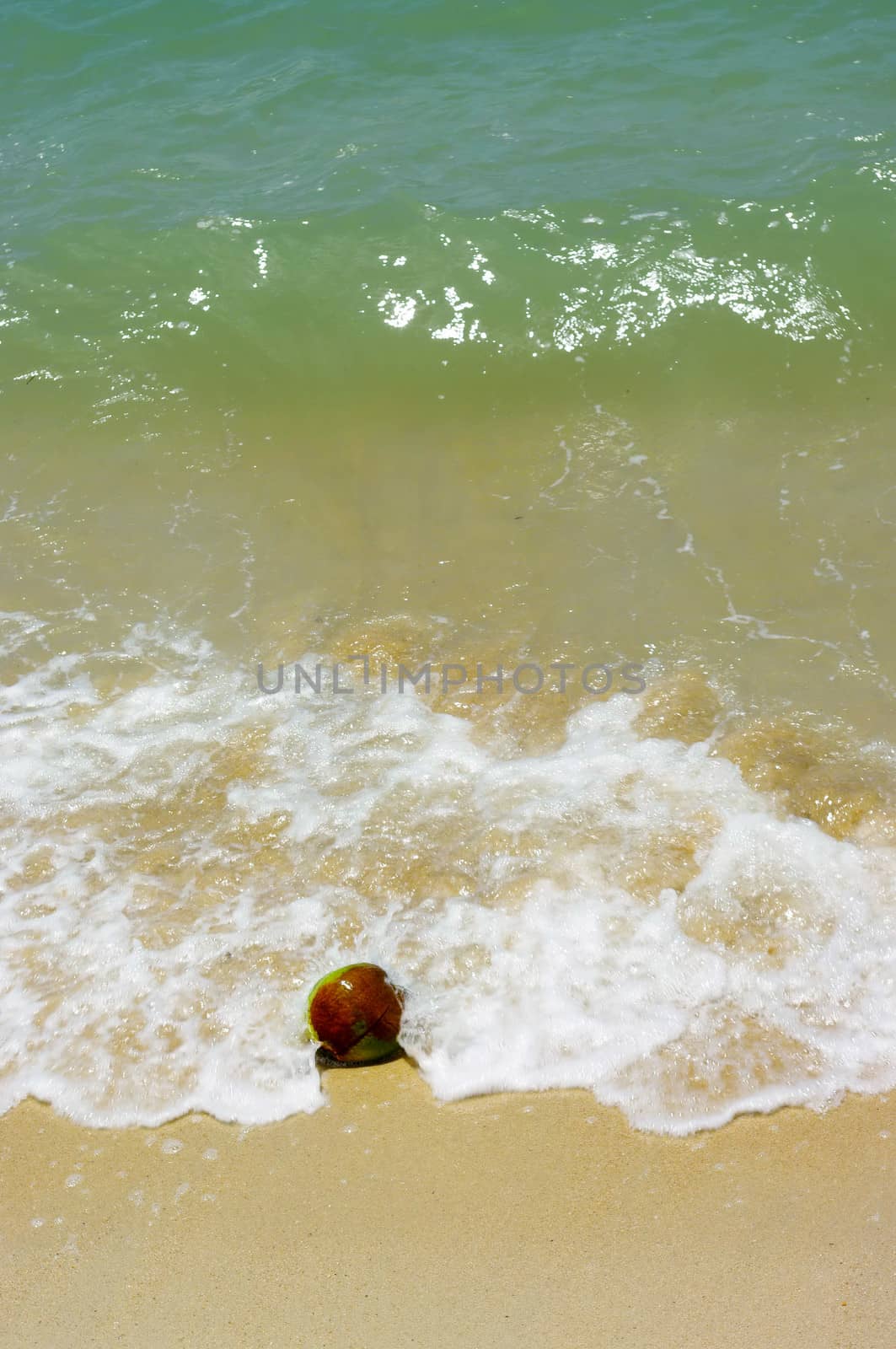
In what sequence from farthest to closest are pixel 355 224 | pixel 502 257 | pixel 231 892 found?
pixel 355 224 → pixel 502 257 → pixel 231 892

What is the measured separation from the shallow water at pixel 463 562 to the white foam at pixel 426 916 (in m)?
0.02

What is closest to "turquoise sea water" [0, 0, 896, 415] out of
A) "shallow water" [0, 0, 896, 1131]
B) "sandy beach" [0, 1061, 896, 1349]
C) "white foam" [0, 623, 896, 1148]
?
"shallow water" [0, 0, 896, 1131]

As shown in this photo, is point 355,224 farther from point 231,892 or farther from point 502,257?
point 231,892

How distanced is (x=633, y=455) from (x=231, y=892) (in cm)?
374

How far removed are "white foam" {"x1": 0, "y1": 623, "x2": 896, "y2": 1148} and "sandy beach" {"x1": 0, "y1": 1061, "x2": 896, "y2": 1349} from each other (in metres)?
0.12

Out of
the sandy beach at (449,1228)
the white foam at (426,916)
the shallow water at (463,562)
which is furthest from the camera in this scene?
the shallow water at (463,562)

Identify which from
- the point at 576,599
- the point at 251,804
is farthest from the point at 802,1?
the point at 251,804

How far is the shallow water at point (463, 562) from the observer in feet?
11.3

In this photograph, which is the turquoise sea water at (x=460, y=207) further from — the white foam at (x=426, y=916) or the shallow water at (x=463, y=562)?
the white foam at (x=426, y=916)

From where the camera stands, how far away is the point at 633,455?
6180 millimetres

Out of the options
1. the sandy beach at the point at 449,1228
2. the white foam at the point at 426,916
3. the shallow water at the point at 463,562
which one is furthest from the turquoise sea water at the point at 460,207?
the sandy beach at the point at 449,1228

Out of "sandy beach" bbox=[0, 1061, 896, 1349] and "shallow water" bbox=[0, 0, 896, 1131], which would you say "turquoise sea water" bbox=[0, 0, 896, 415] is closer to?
"shallow water" bbox=[0, 0, 896, 1131]

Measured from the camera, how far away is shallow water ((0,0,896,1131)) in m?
3.44

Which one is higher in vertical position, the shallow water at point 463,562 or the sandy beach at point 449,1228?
the shallow water at point 463,562
